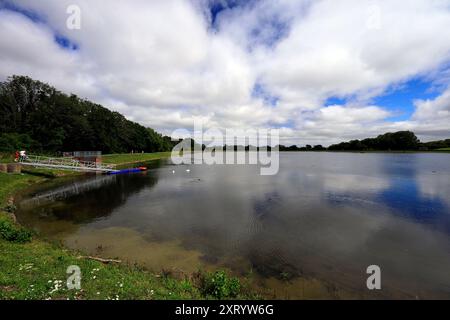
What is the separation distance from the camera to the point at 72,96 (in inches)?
2813

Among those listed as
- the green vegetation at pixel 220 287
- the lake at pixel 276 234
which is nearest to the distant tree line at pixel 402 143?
the lake at pixel 276 234

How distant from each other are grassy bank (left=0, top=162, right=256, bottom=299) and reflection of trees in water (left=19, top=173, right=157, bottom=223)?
7.28 meters

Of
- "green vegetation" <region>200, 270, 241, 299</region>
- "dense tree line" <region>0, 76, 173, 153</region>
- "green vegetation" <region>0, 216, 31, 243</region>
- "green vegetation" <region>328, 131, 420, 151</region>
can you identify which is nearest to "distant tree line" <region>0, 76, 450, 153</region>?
"dense tree line" <region>0, 76, 173, 153</region>

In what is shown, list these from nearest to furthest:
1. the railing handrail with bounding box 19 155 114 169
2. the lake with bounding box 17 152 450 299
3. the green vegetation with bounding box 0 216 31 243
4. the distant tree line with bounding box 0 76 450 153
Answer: the lake with bounding box 17 152 450 299 < the green vegetation with bounding box 0 216 31 243 < the railing handrail with bounding box 19 155 114 169 < the distant tree line with bounding box 0 76 450 153

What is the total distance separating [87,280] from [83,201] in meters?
18.2

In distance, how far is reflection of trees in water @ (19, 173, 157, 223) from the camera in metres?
17.8

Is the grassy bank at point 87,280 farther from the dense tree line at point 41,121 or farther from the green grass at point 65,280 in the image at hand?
the dense tree line at point 41,121

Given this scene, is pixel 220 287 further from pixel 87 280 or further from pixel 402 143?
pixel 402 143

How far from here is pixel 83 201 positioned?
2245 centimetres

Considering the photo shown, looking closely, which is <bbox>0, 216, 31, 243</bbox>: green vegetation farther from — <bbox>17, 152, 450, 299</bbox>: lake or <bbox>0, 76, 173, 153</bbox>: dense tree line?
<bbox>0, 76, 173, 153</bbox>: dense tree line

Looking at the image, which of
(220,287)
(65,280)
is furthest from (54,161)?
(220,287)

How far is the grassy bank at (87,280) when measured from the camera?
6477 mm
